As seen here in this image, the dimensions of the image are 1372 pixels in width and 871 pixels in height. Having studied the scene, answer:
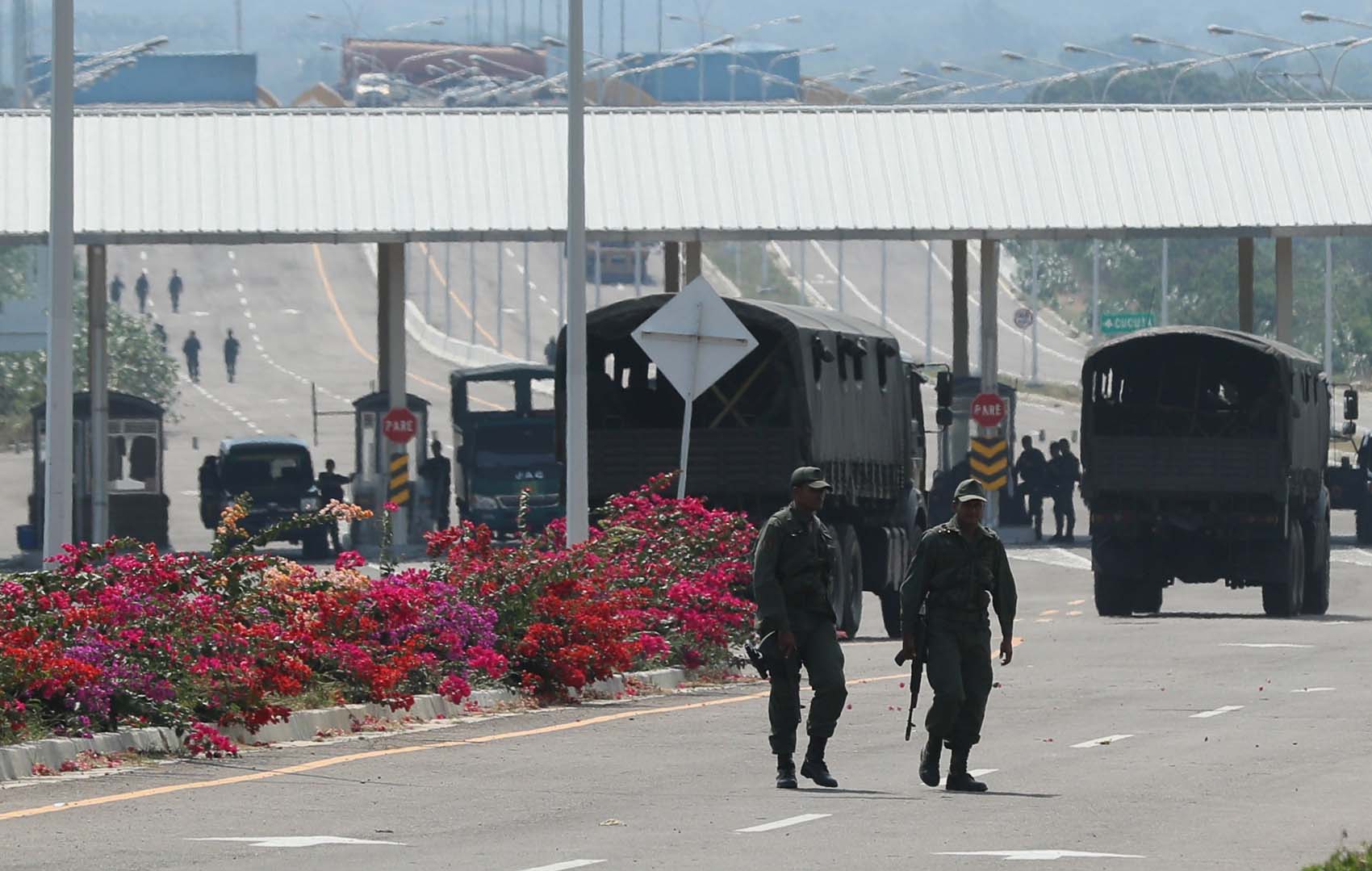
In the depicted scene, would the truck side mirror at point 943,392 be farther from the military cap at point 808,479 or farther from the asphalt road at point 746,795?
the military cap at point 808,479

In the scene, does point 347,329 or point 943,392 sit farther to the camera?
point 347,329

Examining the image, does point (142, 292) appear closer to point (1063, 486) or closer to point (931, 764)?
point (1063, 486)

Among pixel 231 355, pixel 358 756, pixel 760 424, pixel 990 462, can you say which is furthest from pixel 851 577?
pixel 231 355

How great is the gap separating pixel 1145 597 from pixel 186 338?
73.2 metres

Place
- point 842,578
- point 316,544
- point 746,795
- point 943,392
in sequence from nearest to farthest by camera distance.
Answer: point 746,795 < point 842,578 < point 943,392 < point 316,544

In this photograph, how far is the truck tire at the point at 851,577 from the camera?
1140 inches

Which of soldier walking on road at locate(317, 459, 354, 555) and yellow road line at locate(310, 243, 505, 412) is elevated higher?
yellow road line at locate(310, 243, 505, 412)

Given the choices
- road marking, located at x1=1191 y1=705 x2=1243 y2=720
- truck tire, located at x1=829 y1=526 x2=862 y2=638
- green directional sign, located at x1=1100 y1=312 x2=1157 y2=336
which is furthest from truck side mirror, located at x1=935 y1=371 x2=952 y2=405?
green directional sign, located at x1=1100 y1=312 x2=1157 y2=336

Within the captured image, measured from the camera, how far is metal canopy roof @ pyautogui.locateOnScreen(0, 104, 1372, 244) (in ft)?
160

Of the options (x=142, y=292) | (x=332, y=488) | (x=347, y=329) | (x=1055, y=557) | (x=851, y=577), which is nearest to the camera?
(x=851, y=577)

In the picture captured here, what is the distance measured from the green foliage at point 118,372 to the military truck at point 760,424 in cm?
5984

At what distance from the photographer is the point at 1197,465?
32125 mm

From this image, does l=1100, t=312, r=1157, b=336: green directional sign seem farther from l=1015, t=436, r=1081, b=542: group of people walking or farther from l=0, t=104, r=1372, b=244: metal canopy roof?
l=1015, t=436, r=1081, b=542: group of people walking

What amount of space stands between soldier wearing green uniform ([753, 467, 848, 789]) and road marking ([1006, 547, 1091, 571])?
101 ft
